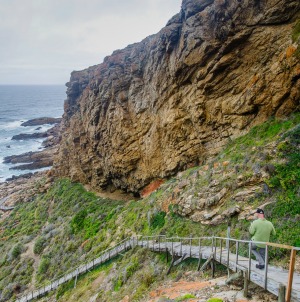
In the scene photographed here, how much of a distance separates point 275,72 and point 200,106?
19.6 ft

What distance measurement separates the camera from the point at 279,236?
11.2 meters

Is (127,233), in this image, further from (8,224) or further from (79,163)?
(8,224)

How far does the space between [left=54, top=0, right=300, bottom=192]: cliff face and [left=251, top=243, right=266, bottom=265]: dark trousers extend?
11.9m

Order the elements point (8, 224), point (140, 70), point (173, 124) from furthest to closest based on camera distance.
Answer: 1. point (8, 224)
2. point (140, 70)
3. point (173, 124)

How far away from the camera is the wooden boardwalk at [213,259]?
295 inches

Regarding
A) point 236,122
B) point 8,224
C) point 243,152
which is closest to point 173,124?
point 236,122

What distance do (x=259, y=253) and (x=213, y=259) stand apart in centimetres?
272

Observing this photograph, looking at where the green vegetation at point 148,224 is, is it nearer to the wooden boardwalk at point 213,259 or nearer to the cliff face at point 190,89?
the wooden boardwalk at point 213,259

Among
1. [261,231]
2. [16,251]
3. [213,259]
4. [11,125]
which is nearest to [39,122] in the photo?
[11,125]

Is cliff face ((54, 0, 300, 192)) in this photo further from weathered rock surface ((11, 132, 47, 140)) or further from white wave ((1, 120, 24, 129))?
white wave ((1, 120, 24, 129))

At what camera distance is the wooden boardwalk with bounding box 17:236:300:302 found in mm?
7482

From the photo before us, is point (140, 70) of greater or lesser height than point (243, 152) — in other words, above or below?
above

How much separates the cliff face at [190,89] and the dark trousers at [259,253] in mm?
11911

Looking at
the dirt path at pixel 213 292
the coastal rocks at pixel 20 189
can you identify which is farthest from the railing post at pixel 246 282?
the coastal rocks at pixel 20 189
